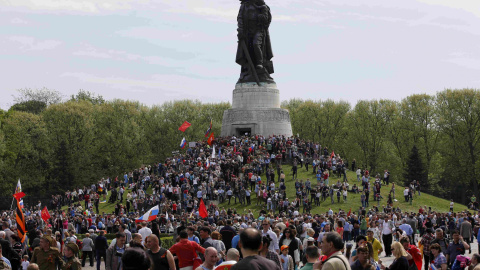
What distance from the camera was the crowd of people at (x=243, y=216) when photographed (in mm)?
11605

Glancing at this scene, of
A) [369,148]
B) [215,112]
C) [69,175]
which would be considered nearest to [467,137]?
[369,148]

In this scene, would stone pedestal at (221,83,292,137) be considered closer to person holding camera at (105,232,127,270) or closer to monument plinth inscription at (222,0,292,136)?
monument plinth inscription at (222,0,292,136)

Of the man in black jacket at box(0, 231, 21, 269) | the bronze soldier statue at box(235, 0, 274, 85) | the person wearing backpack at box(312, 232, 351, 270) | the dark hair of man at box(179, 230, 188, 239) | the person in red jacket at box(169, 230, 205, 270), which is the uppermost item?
the bronze soldier statue at box(235, 0, 274, 85)

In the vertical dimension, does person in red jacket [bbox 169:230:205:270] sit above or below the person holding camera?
above

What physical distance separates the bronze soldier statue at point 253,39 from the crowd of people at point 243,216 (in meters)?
6.66

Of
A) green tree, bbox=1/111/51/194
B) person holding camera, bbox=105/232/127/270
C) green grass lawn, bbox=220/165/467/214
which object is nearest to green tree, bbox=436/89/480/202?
green grass lawn, bbox=220/165/467/214

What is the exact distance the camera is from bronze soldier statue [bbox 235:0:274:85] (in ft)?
158

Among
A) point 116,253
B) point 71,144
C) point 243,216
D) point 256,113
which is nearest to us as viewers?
point 116,253

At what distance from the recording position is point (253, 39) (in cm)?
4862

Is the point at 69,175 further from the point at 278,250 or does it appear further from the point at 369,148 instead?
the point at 278,250

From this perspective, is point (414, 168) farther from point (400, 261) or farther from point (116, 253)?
point (400, 261)

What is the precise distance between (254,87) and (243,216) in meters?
26.4

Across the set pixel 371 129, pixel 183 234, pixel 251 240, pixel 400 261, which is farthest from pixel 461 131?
pixel 251 240

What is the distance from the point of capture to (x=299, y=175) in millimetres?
38906
